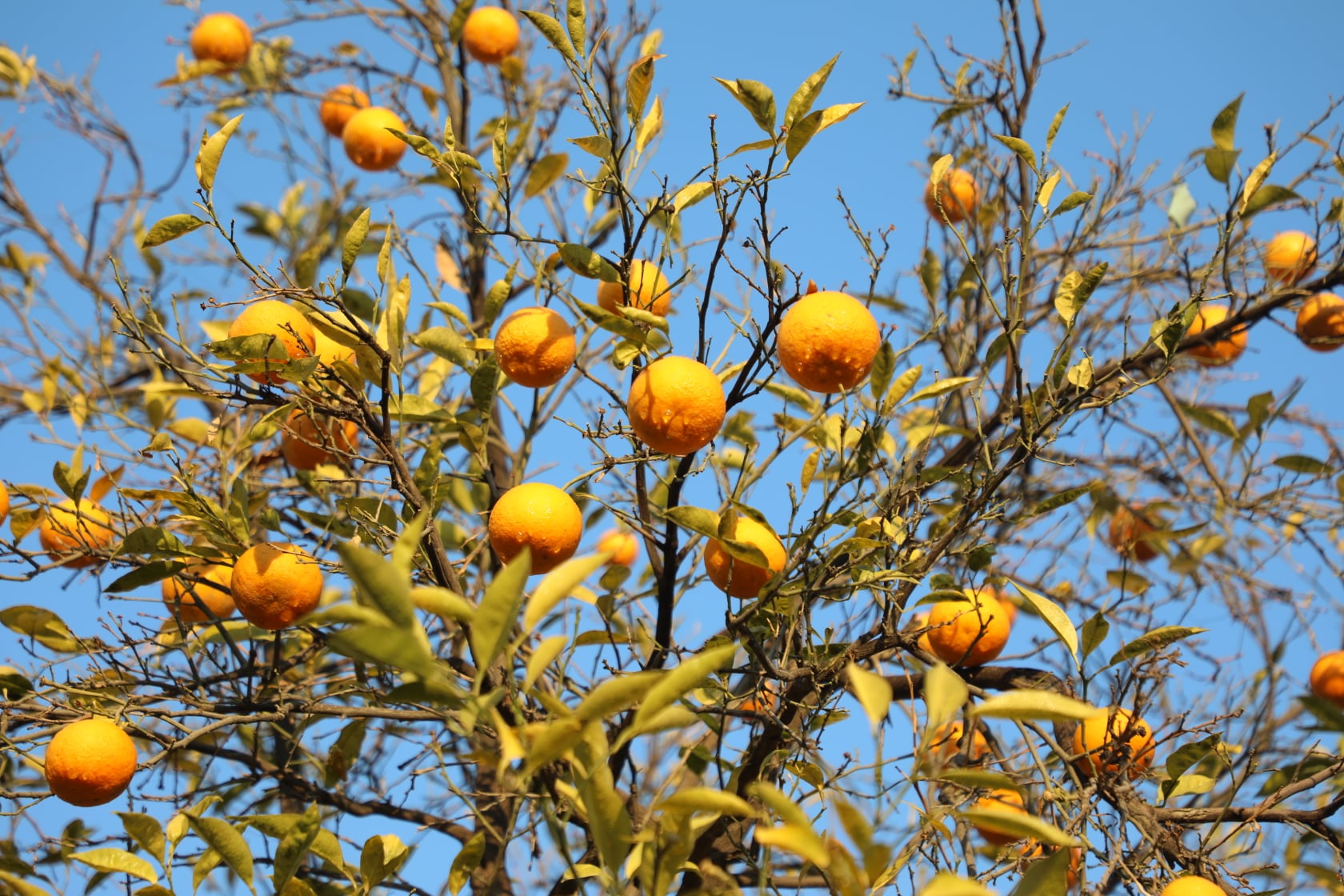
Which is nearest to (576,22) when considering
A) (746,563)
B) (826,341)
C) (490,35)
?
(826,341)

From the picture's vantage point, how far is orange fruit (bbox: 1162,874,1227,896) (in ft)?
4.39

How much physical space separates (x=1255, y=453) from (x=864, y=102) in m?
1.66

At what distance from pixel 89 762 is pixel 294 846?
538mm

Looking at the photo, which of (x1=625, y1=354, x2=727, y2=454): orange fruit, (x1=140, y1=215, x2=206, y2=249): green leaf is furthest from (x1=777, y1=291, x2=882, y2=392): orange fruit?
(x1=140, y1=215, x2=206, y2=249): green leaf

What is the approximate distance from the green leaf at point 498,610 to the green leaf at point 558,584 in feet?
0.08

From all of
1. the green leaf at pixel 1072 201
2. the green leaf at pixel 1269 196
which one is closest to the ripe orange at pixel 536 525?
the green leaf at pixel 1072 201

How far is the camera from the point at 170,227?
1491mm

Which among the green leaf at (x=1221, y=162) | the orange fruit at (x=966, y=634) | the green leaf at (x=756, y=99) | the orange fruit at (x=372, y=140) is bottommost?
the orange fruit at (x=966, y=634)

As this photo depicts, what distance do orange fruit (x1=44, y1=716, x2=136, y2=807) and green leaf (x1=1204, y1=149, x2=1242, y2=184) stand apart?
2351 mm

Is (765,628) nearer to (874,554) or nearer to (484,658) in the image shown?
(874,554)

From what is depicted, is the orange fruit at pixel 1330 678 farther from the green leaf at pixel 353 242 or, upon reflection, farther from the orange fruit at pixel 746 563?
the green leaf at pixel 353 242

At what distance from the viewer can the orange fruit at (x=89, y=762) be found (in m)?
1.65

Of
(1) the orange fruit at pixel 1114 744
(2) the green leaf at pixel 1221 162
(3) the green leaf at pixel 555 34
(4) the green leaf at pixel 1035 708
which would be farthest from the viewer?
(2) the green leaf at pixel 1221 162

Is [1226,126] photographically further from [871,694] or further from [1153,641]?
[871,694]
